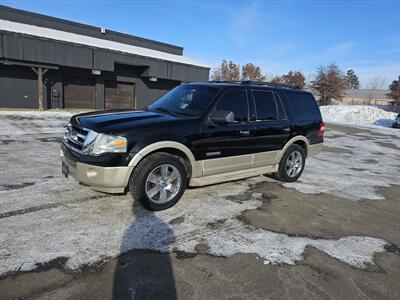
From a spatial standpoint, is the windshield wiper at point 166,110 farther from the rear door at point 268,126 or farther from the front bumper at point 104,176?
the rear door at point 268,126

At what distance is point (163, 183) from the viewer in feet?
15.4

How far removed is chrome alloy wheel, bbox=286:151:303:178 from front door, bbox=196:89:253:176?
52.4 inches

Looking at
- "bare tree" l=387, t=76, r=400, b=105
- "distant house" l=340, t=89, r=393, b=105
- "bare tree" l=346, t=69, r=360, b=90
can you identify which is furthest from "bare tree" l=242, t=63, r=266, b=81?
"bare tree" l=346, t=69, r=360, b=90

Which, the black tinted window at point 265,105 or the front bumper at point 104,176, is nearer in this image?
the front bumper at point 104,176

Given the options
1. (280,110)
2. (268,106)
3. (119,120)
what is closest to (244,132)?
(268,106)

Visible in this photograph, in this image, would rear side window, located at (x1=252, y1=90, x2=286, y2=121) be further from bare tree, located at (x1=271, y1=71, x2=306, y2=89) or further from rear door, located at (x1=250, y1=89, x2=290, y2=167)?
bare tree, located at (x1=271, y1=71, x2=306, y2=89)

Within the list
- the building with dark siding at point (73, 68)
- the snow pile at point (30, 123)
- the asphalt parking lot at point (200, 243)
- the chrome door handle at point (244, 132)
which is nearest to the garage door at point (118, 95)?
the building with dark siding at point (73, 68)

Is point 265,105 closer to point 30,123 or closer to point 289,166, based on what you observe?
point 289,166

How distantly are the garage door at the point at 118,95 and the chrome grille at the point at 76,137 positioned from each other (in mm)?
20487

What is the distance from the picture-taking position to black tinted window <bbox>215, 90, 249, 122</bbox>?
209 inches

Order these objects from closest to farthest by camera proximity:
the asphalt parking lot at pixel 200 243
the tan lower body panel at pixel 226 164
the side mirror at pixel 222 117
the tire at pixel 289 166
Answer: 1. the asphalt parking lot at pixel 200 243
2. the side mirror at pixel 222 117
3. the tan lower body panel at pixel 226 164
4. the tire at pixel 289 166

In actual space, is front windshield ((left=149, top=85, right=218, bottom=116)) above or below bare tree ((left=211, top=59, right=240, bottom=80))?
below

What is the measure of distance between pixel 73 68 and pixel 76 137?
61.8ft

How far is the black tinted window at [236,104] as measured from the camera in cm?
530
